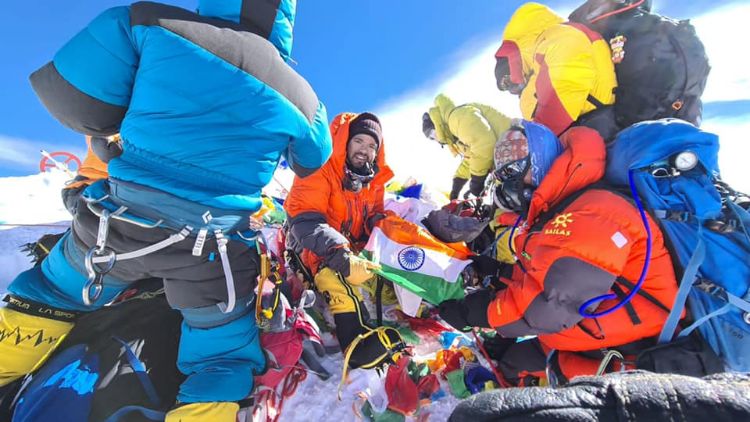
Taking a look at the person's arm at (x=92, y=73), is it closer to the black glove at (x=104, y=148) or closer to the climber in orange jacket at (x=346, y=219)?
the black glove at (x=104, y=148)

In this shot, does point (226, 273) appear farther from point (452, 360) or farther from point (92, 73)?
point (452, 360)

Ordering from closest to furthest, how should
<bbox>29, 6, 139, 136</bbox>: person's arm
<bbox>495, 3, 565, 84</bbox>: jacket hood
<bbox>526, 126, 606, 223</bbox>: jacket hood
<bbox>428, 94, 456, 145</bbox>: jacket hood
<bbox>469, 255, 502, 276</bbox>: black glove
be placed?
1. <bbox>29, 6, 139, 136</bbox>: person's arm
2. <bbox>526, 126, 606, 223</bbox>: jacket hood
3. <bbox>469, 255, 502, 276</bbox>: black glove
4. <bbox>495, 3, 565, 84</bbox>: jacket hood
5. <bbox>428, 94, 456, 145</bbox>: jacket hood

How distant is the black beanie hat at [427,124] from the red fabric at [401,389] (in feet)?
12.4

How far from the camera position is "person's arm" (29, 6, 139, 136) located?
155 cm

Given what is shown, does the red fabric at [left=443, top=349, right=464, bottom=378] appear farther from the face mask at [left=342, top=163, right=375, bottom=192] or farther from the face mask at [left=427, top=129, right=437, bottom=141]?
the face mask at [left=427, top=129, right=437, bottom=141]

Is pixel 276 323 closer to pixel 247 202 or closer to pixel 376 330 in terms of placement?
pixel 376 330

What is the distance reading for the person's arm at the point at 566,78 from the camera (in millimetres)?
3194

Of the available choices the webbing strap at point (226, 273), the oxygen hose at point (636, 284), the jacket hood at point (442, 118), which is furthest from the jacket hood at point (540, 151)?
the jacket hood at point (442, 118)

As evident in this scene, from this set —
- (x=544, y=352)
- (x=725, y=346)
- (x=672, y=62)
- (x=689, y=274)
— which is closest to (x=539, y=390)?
(x=689, y=274)

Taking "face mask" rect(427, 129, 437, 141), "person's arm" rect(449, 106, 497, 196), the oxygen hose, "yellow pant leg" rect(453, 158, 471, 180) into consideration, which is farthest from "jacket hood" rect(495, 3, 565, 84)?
the oxygen hose

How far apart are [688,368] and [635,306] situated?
14.0 inches

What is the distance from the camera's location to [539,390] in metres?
0.61

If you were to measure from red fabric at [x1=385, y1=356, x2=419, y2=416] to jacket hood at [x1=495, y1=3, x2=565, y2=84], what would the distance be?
3.47 metres

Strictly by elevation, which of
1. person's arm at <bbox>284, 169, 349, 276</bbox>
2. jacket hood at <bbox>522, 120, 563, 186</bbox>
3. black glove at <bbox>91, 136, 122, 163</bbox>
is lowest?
person's arm at <bbox>284, 169, 349, 276</bbox>
